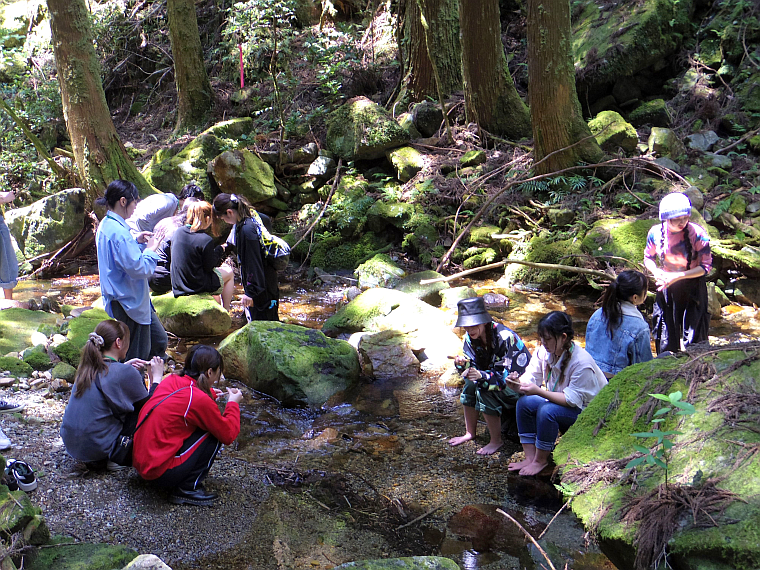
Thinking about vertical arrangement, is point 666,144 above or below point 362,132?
below

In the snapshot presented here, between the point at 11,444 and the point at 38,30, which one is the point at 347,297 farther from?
the point at 38,30

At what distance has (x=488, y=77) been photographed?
10.9 metres

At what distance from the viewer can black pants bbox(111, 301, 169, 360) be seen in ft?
15.7

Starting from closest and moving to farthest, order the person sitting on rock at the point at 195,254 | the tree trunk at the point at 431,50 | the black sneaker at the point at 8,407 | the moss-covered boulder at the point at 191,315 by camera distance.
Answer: the black sneaker at the point at 8,407
the person sitting on rock at the point at 195,254
the moss-covered boulder at the point at 191,315
the tree trunk at the point at 431,50

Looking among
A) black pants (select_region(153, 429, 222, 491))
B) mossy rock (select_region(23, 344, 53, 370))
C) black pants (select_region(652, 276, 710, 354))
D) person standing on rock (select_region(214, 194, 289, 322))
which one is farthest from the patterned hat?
mossy rock (select_region(23, 344, 53, 370))

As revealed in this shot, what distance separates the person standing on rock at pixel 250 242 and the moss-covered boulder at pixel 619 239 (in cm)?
479

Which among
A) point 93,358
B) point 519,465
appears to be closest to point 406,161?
point 519,465

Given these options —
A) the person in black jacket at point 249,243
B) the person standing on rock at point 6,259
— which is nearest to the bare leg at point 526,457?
the person in black jacket at point 249,243

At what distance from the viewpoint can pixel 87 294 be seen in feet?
30.5

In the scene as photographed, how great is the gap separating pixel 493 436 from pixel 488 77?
8162mm

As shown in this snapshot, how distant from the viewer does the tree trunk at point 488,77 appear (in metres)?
10.5

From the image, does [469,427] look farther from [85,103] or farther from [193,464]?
[85,103]

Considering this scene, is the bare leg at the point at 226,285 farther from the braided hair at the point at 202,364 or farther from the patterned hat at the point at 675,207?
the patterned hat at the point at 675,207

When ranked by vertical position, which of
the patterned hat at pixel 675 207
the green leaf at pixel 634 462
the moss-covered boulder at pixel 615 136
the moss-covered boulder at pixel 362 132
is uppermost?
the moss-covered boulder at pixel 362 132
